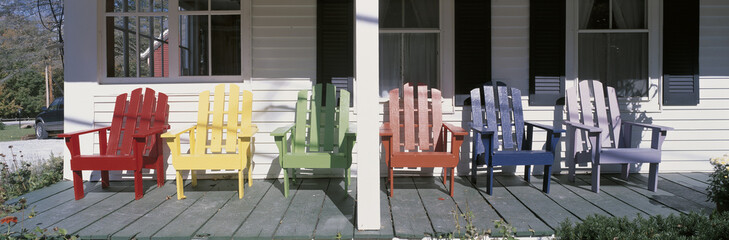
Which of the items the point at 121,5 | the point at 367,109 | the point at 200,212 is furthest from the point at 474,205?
the point at 121,5

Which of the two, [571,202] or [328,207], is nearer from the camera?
[328,207]

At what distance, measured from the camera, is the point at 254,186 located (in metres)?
4.46

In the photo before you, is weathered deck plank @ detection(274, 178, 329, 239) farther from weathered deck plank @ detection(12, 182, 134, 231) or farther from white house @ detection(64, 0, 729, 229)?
weathered deck plank @ detection(12, 182, 134, 231)

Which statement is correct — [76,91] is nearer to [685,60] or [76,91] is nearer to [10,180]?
[10,180]

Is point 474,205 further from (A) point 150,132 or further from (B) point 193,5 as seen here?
(B) point 193,5

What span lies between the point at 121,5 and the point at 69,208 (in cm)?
228

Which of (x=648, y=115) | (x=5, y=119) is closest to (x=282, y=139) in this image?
(x=648, y=115)

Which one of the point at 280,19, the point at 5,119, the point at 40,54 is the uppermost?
the point at 40,54

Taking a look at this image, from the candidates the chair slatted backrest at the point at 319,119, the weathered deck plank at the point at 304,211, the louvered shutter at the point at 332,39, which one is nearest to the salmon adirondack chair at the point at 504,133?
the chair slatted backrest at the point at 319,119

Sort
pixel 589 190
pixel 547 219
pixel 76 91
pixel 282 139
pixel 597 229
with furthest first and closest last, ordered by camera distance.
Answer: pixel 76 91
pixel 589 190
pixel 282 139
pixel 547 219
pixel 597 229

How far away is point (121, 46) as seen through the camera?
5.21 meters

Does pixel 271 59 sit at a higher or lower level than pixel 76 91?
higher

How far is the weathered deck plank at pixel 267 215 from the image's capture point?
9.93 ft

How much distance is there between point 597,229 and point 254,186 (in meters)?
2.92
